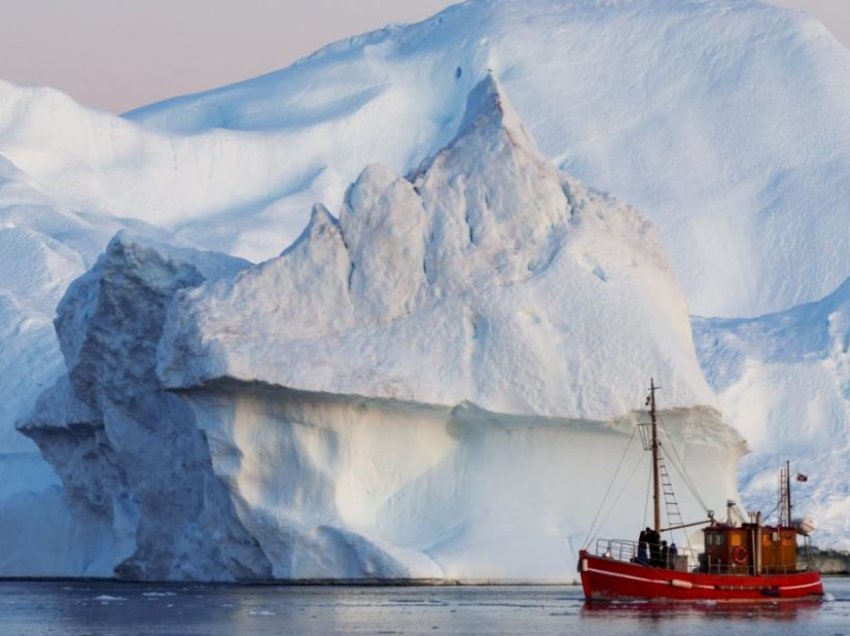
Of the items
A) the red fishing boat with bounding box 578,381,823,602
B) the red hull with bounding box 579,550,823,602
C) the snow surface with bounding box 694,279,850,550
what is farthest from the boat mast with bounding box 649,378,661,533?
the snow surface with bounding box 694,279,850,550

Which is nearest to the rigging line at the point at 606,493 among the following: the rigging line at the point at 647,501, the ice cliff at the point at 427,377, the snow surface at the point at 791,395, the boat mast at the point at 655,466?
the ice cliff at the point at 427,377

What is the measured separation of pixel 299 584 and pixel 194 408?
10.2ft

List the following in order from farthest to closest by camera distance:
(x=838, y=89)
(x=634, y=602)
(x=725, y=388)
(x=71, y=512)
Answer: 1. (x=838, y=89)
2. (x=725, y=388)
3. (x=71, y=512)
4. (x=634, y=602)

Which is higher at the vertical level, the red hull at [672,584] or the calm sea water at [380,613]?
the red hull at [672,584]

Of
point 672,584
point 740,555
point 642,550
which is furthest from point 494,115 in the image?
point 672,584

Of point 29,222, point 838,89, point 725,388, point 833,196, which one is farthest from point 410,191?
point 838,89

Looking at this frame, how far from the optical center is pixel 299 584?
37.4 meters

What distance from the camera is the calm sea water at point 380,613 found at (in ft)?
97.5

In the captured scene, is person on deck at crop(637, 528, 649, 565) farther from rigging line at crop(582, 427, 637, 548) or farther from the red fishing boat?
rigging line at crop(582, 427, 637, 548)

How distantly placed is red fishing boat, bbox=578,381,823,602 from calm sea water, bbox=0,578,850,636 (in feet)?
1.10

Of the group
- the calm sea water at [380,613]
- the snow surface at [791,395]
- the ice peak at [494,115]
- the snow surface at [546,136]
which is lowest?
the calm sea water at [380,613]

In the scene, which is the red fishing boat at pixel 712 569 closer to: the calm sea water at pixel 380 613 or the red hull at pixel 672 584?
the red hull at pixel 672 584

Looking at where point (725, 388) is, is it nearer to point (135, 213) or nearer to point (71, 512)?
point (71, 512)

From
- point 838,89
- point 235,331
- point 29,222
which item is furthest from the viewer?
point 838,89
